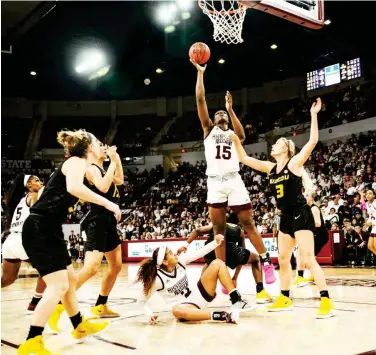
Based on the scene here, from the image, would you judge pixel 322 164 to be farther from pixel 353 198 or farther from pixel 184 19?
pixel 184 19

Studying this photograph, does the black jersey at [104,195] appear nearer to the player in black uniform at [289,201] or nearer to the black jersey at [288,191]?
the player in black uniform at [289,201]

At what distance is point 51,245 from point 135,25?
1733 cm

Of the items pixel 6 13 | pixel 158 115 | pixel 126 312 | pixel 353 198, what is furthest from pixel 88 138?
pixel 158 115

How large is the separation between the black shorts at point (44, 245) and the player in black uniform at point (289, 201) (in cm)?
232

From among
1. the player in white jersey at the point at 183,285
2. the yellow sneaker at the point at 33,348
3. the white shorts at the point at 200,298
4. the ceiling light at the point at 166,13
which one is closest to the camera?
the yellow sneaker at the point at 33,348

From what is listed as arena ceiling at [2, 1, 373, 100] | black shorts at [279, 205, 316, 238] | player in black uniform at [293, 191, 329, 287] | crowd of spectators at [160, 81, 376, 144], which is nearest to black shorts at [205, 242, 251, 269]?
black shorts at [279, 205, 316, 238]

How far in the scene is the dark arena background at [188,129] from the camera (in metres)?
4.27

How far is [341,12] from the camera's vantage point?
17.7 m

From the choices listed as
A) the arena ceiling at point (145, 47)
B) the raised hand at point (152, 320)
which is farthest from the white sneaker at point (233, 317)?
the arena ceiling at point (145, 47)

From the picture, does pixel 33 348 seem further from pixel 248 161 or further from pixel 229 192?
pixel 229 192

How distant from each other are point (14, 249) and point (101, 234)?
3.88 feet

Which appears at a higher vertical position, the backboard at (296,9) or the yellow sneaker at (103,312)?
the backboard at (296,9)

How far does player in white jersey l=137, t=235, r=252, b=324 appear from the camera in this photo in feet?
14.5

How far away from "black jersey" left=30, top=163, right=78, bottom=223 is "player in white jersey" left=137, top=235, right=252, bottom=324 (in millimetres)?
1461
